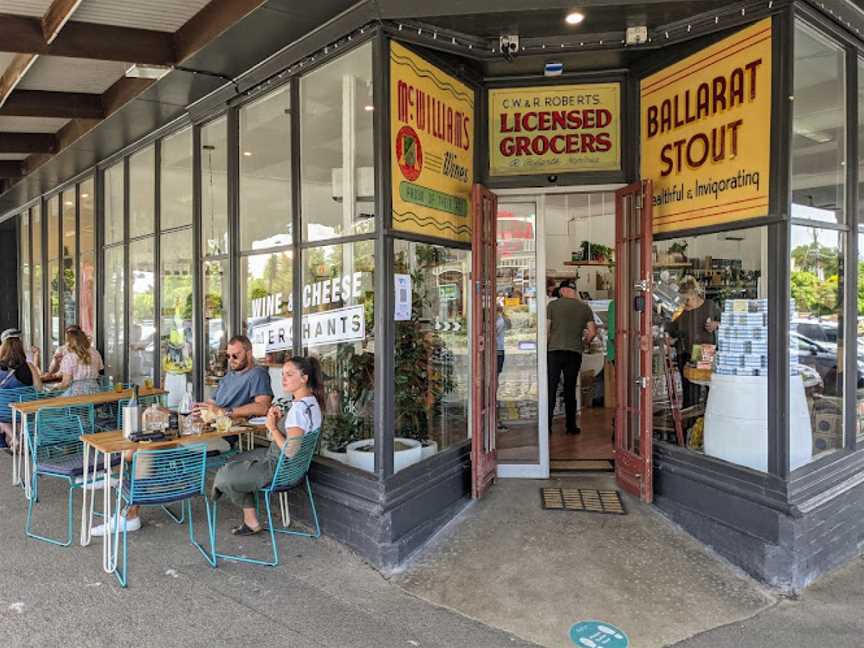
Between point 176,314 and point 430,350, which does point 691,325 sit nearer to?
point 430,350

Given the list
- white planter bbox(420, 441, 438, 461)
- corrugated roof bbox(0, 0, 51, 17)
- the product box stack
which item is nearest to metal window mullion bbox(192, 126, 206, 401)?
corrugated roof bbox(0, 0, 51, 17)

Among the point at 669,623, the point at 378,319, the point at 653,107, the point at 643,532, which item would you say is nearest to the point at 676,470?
the point at 643,532

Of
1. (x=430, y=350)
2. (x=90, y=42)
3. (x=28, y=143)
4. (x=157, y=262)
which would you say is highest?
(x=28, y=143)

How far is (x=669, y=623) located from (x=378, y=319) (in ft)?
7.35

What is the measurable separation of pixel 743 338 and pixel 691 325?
1.42ft

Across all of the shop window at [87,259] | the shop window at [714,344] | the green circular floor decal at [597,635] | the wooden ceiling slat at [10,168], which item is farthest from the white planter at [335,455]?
the wooden ceiling slat at [10,168]

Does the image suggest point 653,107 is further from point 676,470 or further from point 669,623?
point 669,623

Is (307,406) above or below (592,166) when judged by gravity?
below

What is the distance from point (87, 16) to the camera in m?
4.63

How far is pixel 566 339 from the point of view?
21.2ft

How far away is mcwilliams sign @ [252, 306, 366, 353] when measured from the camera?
4.40 metres

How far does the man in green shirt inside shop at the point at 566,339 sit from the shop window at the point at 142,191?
4307mm

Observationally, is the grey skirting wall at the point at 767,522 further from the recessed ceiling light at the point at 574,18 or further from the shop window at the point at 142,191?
the shop window at the point at 142,191

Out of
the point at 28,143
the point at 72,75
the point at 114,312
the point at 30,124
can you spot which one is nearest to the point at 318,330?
the point at 72,75
